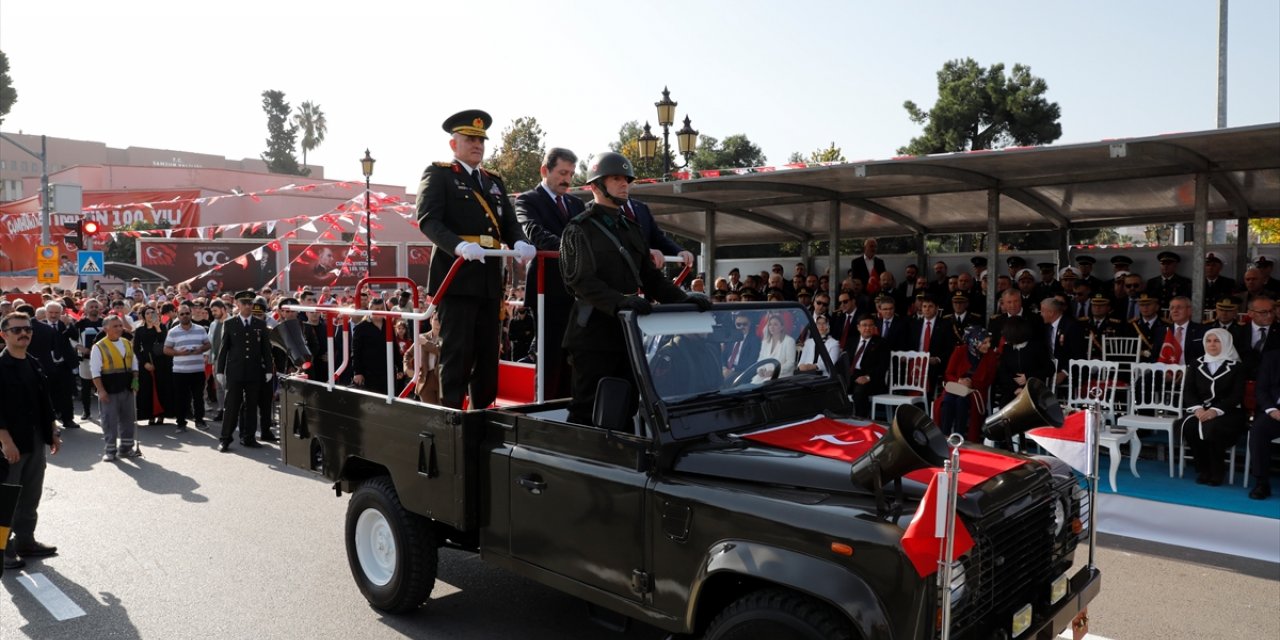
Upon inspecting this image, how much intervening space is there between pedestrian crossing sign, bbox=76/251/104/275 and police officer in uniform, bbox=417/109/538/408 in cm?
1879

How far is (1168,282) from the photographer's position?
38.0ft

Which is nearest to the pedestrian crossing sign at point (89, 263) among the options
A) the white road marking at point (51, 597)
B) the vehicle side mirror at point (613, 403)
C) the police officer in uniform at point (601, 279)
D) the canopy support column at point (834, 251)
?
the white road marking at point (51, 597)

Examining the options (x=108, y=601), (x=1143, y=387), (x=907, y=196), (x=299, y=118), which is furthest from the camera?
(x=299, y=118)

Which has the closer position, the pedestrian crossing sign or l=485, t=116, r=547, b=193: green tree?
the pedestrian crossing sign

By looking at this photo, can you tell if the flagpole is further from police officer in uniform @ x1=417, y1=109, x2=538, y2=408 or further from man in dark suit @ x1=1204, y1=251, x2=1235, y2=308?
man in dark suit @ x1=1204, y1=251, x2=1235, y2=308

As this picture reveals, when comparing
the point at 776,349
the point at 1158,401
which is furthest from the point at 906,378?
the point at 776,349

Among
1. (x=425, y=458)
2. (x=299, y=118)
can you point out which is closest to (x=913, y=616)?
(x=425, y=458)

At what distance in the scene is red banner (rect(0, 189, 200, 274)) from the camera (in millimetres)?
34250

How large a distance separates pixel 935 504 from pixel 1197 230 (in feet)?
28.1

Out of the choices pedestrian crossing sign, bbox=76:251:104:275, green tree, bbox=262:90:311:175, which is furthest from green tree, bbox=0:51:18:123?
pedestrian crossing sign, bbox=76:251:104:275

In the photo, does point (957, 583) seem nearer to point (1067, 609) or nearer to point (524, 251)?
point (1067, 609)

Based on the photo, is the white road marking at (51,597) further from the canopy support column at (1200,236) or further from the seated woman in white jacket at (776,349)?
the canopy support column at (1200,236)

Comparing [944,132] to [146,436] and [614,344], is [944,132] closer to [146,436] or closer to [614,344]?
[146,436]

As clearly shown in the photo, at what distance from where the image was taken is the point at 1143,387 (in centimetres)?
851
